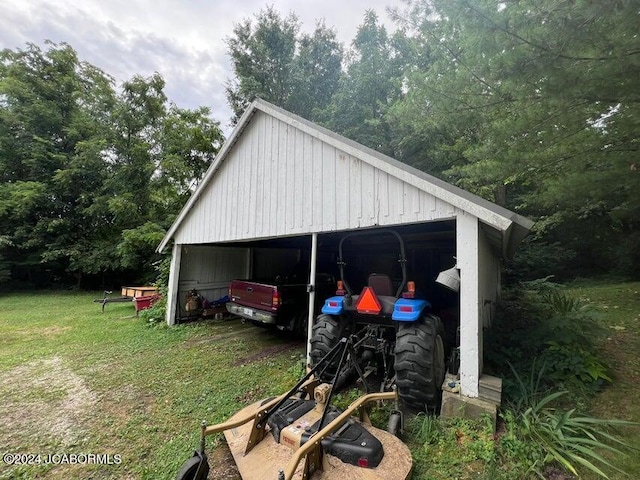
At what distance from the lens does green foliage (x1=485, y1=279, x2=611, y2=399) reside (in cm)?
358

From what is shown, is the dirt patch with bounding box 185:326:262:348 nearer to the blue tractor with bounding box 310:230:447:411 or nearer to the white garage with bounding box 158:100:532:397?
the white garage with bounding box 158:100:532:397

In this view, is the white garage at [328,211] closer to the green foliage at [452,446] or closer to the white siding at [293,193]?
the white siding at [293,193]

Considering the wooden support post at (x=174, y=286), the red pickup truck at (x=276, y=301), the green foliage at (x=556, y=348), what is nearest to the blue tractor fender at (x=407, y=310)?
the green foliage at (x=556, y=348)

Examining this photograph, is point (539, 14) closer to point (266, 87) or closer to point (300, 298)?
point (300, 298)

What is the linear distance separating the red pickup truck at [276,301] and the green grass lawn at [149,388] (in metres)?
0.52

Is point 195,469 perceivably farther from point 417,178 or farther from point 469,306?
point 417,178

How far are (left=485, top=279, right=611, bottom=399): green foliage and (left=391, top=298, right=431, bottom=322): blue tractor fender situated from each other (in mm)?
1487

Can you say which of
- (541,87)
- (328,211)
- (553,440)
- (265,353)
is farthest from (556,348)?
(265,353)

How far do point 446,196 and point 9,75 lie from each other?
25.4 metres

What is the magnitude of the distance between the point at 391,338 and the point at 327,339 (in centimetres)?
93

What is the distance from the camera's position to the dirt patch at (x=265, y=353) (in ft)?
17.4

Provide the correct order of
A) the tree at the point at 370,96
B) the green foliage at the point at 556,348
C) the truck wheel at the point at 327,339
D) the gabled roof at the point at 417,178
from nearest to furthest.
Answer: the gabled roof at the point at 417,178
the green foliage at the point at 556,348
the truck wheel at the point at 327,339
the tree at the point at 370,96

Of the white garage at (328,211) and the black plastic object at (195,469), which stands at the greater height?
the white garage at (328,211)

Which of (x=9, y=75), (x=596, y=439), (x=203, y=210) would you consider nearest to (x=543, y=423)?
(x=596, y=439)
